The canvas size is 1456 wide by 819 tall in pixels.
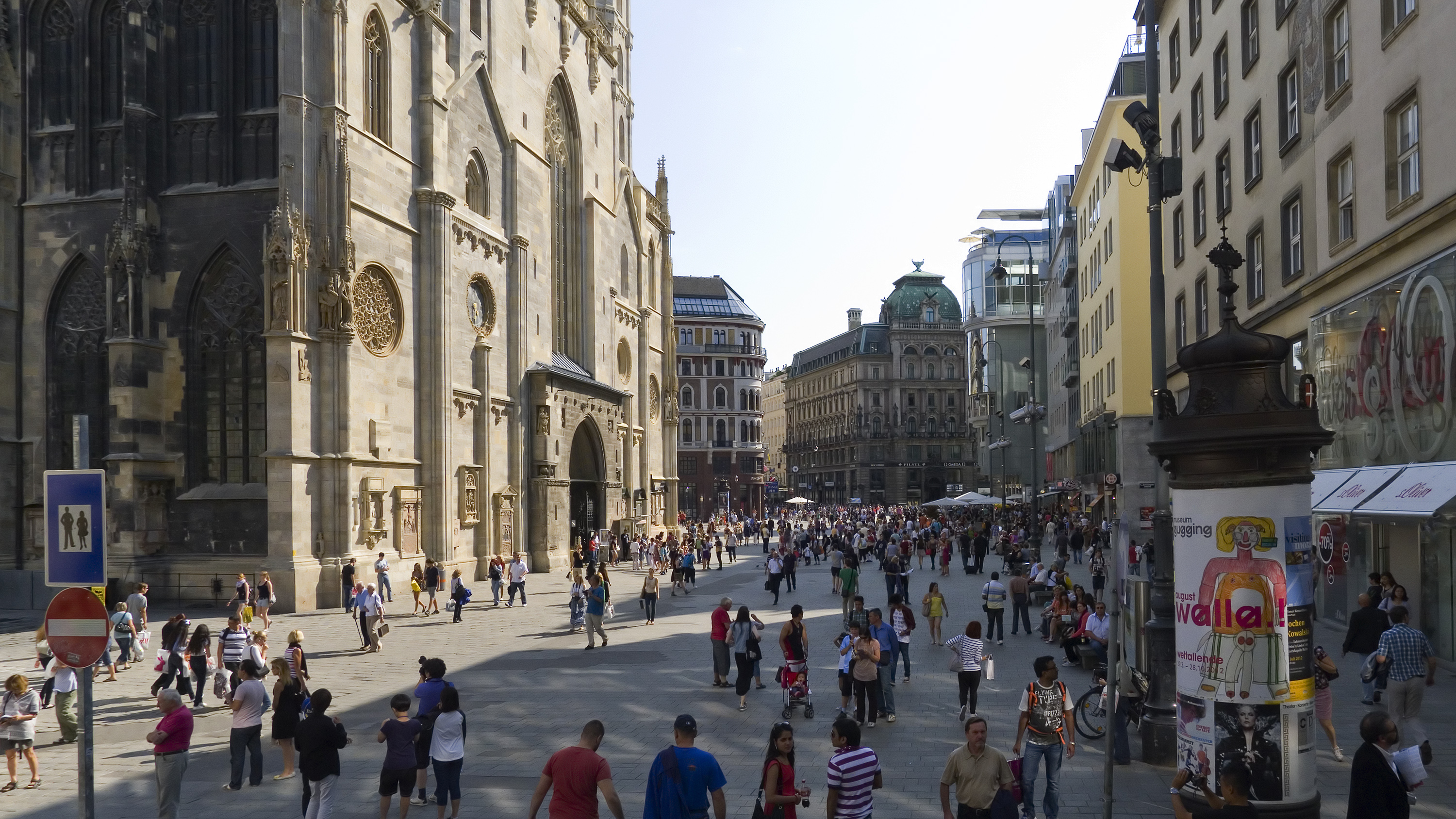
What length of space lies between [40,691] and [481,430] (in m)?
22.3

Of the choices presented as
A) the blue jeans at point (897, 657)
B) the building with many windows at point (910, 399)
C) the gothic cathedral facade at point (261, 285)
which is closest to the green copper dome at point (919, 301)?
the building with many windows at point (910, 399)

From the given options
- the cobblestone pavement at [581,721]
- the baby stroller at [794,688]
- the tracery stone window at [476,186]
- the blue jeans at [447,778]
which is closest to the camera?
the blue jeans at [447,778]

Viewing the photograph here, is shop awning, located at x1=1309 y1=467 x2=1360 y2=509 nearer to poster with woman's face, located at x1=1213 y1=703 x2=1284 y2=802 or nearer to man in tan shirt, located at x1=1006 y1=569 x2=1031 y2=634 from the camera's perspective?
man in tan shirt, located at x1=1006 y1=569 x2=1031 y2=634

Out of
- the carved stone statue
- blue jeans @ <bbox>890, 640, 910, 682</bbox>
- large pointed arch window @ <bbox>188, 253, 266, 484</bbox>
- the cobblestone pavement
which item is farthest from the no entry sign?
large pointed arch window @ <bbox>188, 253, 266, 484</bbox>

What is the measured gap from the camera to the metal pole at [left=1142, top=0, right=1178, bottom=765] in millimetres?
12312

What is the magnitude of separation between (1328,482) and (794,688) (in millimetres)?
12415

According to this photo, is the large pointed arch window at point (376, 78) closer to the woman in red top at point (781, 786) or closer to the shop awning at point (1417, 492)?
the shop awning at point (1417, 492)

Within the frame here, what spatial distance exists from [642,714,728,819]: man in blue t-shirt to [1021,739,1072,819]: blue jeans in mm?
3519

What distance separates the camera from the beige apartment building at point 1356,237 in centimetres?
1733

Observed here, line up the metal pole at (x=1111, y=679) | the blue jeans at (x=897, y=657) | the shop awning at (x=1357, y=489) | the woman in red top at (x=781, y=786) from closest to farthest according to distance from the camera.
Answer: the metal pole at (x=1111, y=679) < the woman in red top at (x=781, y=786) < the blue jeans at (x=897, y=657) < the shop awning at (x=1357, y=489)

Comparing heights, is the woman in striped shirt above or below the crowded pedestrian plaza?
above

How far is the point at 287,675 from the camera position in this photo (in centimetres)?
1197

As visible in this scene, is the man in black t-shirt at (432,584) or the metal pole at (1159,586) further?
the man in black t-shirt at (432,584)

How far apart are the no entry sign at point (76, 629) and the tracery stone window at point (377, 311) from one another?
24.4 meters
